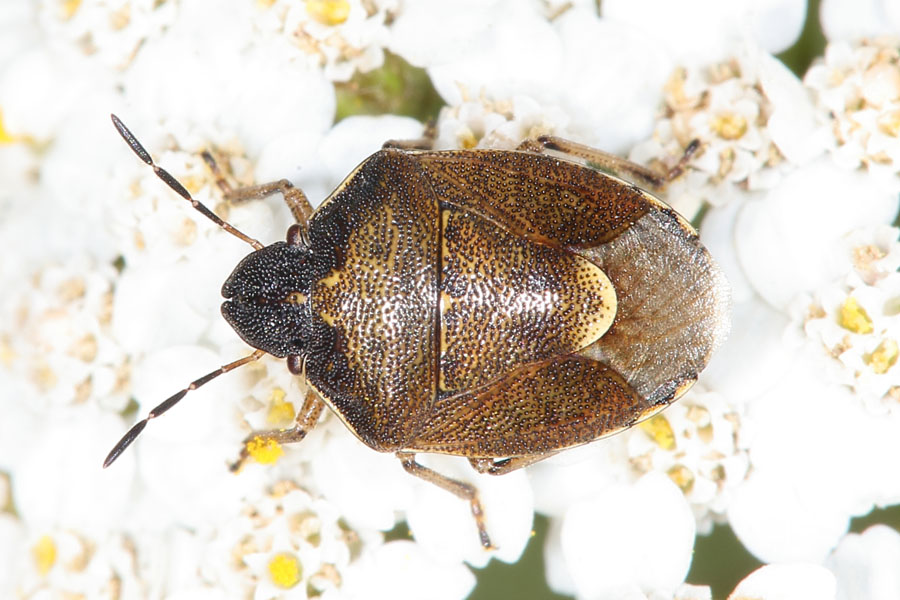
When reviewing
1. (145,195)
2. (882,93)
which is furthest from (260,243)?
(882,93)

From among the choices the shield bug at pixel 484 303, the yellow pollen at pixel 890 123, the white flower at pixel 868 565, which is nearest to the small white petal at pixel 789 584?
the white flower at pixel 868 565

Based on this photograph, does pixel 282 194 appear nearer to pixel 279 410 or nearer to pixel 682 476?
pixel 279 410

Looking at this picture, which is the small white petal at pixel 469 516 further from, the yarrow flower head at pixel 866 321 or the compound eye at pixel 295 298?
the yarrow flower head at pixel 866 321

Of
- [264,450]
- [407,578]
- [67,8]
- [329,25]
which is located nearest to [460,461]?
[407,578]

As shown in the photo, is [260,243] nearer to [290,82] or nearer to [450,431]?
[290,82]

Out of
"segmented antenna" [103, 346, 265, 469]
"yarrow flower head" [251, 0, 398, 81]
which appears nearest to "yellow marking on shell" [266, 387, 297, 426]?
"segmented antenna" [103, 346, 265, 469]

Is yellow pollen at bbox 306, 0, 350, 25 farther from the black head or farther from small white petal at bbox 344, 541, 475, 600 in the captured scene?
small white petal at bbox 344, 541, 475, 600
